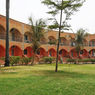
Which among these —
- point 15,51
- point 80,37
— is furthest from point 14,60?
point 80,37

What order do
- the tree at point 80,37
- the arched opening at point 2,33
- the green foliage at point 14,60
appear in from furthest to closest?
the tree at point 80,37 → the arched opening at point 2,33 → the green foliage at point 14,60

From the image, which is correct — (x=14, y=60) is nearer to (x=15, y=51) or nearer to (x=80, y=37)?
(x=15, y=51)

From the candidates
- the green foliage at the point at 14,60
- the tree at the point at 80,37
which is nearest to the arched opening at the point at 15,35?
the green foliage at the point at 14,60

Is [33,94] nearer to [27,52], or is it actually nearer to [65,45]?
[27,52]

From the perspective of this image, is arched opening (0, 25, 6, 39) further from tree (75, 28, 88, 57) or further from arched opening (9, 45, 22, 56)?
tree (75, 28, 88, 57)

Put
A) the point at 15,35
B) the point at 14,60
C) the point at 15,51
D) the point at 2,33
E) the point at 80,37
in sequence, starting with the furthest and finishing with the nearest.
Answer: the point at 80,37 → the point at 15,35 → the point at 15,51 → the point at 2,33 → the point at 14,60

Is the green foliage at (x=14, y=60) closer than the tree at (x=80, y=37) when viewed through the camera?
Yes

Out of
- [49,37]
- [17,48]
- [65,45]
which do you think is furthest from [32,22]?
[65,45]

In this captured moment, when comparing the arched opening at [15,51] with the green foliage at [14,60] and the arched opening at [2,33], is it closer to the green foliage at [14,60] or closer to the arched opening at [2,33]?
the arched opening at [2,33]

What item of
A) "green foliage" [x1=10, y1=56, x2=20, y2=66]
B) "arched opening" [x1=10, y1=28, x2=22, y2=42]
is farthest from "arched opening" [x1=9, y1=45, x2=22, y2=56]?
"green foliage" [x1=10, y1=56, x2=20, y2=66]

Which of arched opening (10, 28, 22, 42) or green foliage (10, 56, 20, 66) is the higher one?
arched opening (10, 28, 22, 42)

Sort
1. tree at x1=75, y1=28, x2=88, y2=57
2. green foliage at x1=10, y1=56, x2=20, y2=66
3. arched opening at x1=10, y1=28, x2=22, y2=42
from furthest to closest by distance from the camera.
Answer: tree at x1=75, y1=28, x2=88, y2=57 < arched opening at x1=10, y1=28, x2=22, y2=42 < green foliage at x1=10, y1=56, x2=20, y2=66

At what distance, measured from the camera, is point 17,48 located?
25.3 metres

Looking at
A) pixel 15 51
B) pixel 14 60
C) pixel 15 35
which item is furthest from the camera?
pixel 15 35
